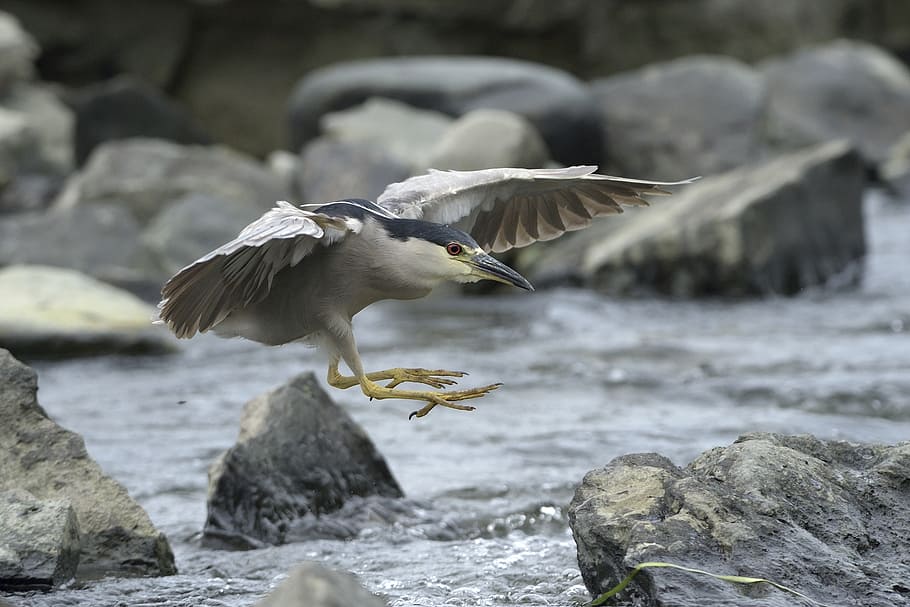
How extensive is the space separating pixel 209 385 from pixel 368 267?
3.10 metres

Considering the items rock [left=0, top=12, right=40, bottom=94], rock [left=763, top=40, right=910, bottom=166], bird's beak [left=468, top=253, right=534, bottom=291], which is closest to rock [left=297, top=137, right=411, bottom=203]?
rock [left=0, top=12, right=40, bottom=94]

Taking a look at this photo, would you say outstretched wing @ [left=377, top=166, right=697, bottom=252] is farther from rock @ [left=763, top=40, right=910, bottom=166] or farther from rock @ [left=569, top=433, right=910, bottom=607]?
rock @ [left=763, top=40, right=910, bottom=166]

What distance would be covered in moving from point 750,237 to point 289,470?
492 cm

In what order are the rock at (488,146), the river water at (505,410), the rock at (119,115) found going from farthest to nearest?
the rock at (119,115) < the rock at (488,146) < the river water at (505,410)

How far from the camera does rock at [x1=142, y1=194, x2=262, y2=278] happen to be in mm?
9703

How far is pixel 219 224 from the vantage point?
9906 millimetres

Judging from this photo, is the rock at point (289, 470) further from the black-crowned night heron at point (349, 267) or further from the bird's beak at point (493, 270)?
the bird's beak at point (493, 270)

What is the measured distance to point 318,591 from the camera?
7.36 ft

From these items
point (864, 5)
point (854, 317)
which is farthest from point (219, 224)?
point (864, 5)

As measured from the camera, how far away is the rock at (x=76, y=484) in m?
3.85

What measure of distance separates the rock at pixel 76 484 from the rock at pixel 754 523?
1.30m

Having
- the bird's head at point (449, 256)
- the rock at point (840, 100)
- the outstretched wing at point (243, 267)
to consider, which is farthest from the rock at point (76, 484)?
the rock at point (840, 100)

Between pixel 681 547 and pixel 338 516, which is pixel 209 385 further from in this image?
pixel 681 547

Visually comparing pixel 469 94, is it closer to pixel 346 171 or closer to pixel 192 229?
pixel 346 171
